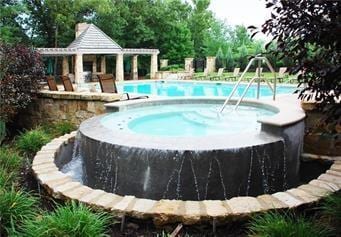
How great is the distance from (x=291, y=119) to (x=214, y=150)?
4.76 feet

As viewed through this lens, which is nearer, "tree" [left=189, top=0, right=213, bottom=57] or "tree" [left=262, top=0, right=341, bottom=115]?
"tree" [left=262, top=0, right=341, bottom=115]

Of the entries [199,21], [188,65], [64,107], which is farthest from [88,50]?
[64,107]

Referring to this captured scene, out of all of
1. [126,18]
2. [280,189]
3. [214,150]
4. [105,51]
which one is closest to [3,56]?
[214,150]

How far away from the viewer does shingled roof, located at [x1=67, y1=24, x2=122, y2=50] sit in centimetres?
2325

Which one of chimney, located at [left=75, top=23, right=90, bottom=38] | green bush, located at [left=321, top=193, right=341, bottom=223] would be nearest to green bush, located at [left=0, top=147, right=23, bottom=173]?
green bush, located at [left=321, top=193, right=341, bottom=223]

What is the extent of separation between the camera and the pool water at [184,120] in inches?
229

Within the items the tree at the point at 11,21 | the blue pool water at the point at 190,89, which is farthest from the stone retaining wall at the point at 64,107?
the blue pool water at the point at 190,89

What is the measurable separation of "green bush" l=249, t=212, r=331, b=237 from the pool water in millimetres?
2405

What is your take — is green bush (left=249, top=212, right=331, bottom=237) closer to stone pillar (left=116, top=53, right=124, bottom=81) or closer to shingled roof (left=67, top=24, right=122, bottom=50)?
shingled roof (left=67, top=24, right=122, bottom=50)

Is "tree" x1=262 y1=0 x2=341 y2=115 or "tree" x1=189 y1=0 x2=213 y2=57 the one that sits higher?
"tree" x1=189 y1=0 x2=213 y2=57

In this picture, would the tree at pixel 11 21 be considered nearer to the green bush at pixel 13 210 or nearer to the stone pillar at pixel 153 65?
the stone pillar at pixel 153 65

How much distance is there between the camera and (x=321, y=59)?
2.56 meters

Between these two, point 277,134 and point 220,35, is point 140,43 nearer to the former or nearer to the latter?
point 220,35

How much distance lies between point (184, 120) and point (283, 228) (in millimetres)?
4263
